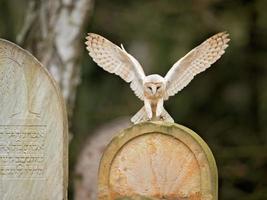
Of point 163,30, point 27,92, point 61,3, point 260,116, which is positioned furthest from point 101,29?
point 27,92

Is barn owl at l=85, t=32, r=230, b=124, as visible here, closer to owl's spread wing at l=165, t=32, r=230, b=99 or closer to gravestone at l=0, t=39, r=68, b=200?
owl's spread wing at l=165, t=32, r=230, b=99

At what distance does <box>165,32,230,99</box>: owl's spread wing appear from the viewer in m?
7.87

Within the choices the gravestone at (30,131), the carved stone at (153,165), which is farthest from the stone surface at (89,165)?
the carved stone at (153,165)

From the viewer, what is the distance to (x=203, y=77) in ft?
48.0

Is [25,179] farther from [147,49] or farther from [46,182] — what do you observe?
[147,49]

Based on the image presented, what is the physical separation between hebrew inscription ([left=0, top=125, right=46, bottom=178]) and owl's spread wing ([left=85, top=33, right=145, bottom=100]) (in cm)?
71

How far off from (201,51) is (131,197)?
4.13ft

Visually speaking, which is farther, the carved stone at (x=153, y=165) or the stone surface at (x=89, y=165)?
the stone surface at (x=89, y=165)

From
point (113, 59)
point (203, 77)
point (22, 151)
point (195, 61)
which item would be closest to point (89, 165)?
point (22, 151)

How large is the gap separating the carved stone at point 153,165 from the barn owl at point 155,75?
0.21 m

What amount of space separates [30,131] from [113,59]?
2.82ft

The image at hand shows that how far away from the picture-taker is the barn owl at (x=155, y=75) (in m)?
7.70

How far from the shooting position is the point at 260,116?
541 inches

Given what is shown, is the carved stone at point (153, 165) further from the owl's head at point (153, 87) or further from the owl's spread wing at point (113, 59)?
the owl's spread wing at point (113, 59)
